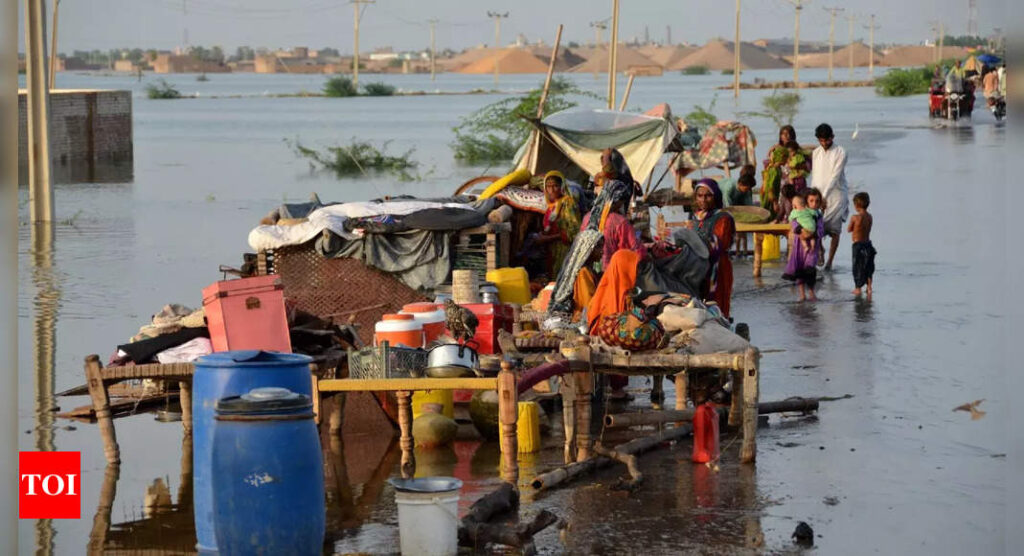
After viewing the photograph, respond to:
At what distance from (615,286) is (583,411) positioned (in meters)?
1.20

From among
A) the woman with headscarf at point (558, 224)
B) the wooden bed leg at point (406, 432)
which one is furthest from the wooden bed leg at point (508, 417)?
the woman with headscarf at point (558, 224)

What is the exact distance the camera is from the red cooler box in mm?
7684

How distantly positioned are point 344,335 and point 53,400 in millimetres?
2119

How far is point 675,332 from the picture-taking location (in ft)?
25.5

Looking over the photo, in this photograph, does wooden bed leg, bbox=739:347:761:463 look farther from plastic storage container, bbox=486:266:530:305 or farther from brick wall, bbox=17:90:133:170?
brick wall, bbox=17:90:133:170

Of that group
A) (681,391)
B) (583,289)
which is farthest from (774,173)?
(681,391)

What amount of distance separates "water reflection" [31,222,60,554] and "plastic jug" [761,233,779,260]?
7.32 m

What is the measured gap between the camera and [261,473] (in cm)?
554

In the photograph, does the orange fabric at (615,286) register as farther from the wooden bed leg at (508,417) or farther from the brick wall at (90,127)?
the brick wall at (90,127)

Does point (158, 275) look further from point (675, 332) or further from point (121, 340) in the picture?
point (675, 332)

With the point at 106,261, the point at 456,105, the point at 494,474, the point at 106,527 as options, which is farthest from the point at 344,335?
the point at 456,105

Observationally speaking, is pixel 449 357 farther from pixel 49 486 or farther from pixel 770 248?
pixel 770 248

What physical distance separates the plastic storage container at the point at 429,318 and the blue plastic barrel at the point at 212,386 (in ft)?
7.32

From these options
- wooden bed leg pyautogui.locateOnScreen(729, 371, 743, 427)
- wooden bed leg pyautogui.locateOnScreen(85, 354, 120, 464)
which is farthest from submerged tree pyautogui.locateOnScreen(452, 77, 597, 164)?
wooden bed leg pyautogui.locateOnScreen(85, 354, 120, 464)
